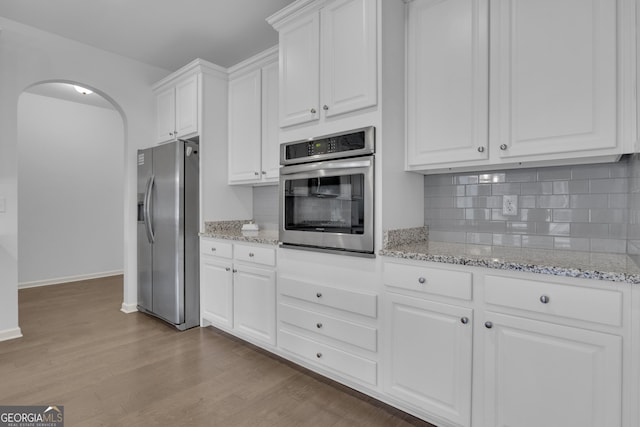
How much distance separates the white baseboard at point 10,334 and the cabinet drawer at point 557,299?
3.82 m

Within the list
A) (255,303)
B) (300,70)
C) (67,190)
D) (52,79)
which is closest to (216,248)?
(255,303)

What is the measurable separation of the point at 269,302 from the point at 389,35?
78.3 inches

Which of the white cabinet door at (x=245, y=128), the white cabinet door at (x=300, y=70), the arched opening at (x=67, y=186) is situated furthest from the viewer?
the arched opening at (x=67, y=186)

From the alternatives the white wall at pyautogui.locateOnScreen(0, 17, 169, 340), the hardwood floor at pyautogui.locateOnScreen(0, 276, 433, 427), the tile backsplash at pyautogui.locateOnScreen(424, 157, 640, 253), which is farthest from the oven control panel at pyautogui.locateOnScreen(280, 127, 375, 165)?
the white wall at pyautogui.locateOnScreen(0, 17, 169, 340)

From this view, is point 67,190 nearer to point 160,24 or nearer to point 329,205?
point 160,24

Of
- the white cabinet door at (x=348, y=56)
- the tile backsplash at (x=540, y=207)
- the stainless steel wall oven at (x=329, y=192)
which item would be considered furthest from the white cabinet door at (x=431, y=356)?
the white cabinet door at (x=348, y=56)

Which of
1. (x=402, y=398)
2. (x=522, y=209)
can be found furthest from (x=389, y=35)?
(x=402, y=398)

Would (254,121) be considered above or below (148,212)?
above

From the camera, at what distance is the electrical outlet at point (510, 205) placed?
201 cm

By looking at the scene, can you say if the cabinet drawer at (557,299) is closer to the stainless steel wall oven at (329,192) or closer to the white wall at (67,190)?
the stainless steel wall oven at (329,192)

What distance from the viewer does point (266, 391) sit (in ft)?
6.98

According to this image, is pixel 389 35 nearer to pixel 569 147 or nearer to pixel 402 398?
pixel 569 147

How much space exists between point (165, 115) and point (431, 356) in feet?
11.6

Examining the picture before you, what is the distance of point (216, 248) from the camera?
3057 millimetres
